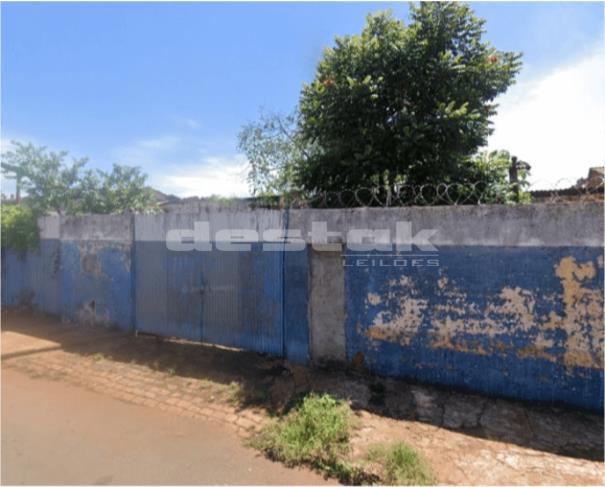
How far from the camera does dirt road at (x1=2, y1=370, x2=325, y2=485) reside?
3.01 meters

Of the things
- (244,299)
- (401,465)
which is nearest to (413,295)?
(401,465)

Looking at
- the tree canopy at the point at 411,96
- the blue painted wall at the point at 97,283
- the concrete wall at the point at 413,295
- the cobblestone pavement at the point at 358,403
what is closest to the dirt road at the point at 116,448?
the cobblestone pavement at the point at 358,403

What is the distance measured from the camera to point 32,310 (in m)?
8.48

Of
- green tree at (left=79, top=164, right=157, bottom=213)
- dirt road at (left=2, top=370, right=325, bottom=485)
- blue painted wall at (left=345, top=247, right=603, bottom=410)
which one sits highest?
green tree at (left=79, top=164, right=157, bottom=213)

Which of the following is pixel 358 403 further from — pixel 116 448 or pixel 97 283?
pixel 97 283

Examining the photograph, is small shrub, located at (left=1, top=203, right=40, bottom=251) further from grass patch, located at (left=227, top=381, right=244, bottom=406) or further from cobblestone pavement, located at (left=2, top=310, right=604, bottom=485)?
grass patch, located at (left=227, top=381, right=244, bottom=406)

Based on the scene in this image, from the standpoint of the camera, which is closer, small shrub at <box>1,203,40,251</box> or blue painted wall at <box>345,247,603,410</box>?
blue painted wall at <box>345,247,603,410</box>

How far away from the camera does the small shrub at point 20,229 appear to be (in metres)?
8.23

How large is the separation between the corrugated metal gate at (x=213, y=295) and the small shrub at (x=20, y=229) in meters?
3.73

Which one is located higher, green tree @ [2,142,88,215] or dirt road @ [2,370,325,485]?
green tree @ [2,142,88,215]

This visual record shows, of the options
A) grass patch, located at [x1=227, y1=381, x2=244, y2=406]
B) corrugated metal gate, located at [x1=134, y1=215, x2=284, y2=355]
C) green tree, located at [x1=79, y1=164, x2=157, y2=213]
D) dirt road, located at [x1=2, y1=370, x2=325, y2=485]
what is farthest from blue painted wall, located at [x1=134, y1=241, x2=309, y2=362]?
green tree, located at [x1=79, y1=164, x2=157, y2=213]

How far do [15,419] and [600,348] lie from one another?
21.1 ft

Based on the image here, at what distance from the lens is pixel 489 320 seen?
159 inches

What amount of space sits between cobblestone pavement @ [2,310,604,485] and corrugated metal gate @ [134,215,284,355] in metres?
0.26
